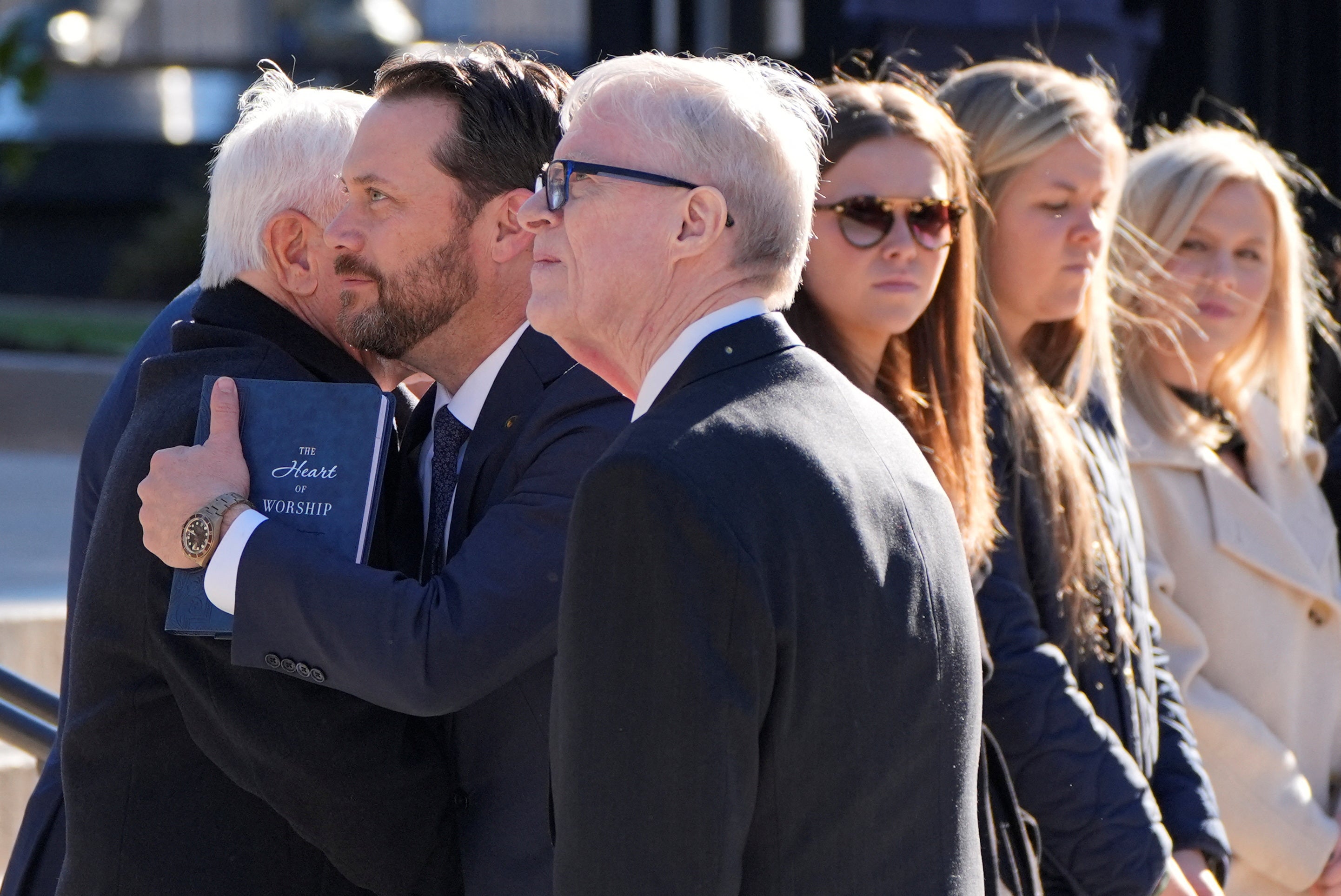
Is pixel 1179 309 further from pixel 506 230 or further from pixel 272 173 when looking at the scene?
pixel 272 173

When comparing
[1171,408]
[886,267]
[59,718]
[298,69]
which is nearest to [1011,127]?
[886,267]

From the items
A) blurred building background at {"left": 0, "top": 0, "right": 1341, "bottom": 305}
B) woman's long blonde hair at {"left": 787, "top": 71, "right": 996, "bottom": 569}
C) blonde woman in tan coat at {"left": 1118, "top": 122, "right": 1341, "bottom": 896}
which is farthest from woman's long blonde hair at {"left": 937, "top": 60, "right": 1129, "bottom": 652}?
blurred building background at {"left": 0, "top": 0, "right": 1341, "bottom": 305}

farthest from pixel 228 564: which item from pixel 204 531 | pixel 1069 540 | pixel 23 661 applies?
pixel 23 661

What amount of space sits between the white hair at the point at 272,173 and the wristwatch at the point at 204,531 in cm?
49

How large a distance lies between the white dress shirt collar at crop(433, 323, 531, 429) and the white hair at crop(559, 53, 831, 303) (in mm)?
577

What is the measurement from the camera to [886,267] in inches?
105

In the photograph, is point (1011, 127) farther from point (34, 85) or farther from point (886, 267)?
point (34, 85)

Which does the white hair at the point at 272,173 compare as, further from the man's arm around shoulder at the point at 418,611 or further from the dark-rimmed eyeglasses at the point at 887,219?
the dark-rimmed eyeglasses at the point at 887,219

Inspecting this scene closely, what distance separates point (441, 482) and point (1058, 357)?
1.47 m

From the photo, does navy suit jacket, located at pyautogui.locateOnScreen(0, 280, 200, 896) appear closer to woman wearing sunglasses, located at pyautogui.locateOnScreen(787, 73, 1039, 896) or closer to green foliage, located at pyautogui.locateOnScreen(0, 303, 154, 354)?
woman wearing sunglasses, located at pyautogui.locateOnScreen(787, 73, 1039, 896)

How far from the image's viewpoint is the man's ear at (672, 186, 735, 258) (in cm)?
167

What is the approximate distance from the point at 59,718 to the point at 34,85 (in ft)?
25.7

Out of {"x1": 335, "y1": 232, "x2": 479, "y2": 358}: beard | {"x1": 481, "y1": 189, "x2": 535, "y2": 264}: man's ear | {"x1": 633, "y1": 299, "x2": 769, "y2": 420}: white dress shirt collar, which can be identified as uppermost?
{"x1": 633, "y1": 299, "x2": 769, "y2": 420}: white dress shirt collar

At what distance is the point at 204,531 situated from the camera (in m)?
1.92
